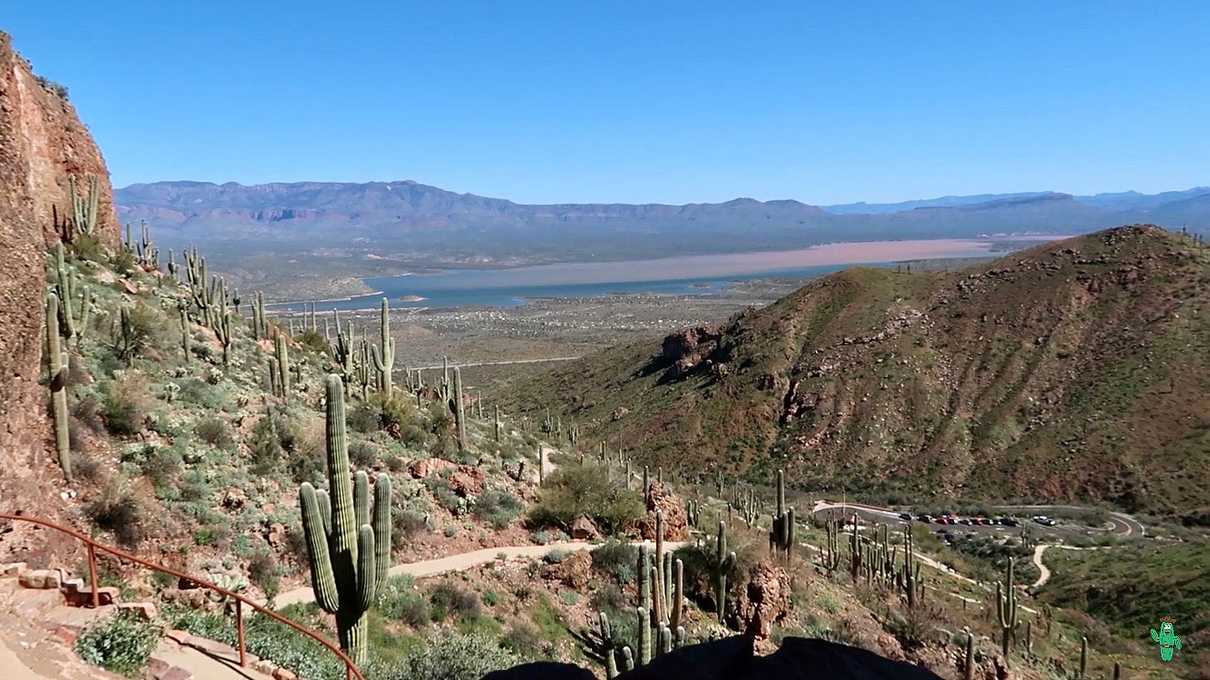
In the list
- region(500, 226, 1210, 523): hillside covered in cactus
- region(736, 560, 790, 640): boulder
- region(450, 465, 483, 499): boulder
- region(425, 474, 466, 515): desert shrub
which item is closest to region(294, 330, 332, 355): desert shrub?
region(450, 465, 483, 499): boulder

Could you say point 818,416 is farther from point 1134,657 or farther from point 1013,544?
point 1134,657

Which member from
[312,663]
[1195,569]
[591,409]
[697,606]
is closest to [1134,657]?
[1195,569]

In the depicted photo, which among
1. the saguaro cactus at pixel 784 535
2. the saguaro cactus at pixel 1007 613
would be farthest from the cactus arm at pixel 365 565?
the saguaro cactus at pixel 1007 613

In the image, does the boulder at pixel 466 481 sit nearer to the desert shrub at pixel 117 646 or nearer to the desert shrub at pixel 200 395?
the desert shrub at pixel 200 395

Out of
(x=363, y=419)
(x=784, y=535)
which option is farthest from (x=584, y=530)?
(x=363, y=419)

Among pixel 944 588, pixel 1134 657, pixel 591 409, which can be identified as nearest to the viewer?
pixel 1134 657

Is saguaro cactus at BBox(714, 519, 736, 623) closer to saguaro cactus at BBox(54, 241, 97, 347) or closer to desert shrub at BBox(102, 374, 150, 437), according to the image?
desert shrub at BBox(102, 374, 150, 437)

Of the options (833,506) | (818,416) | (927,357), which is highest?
(927,357)
